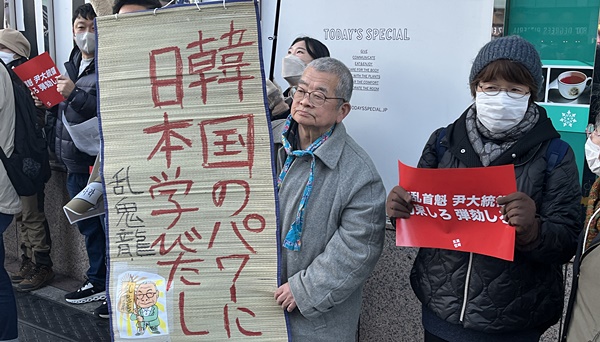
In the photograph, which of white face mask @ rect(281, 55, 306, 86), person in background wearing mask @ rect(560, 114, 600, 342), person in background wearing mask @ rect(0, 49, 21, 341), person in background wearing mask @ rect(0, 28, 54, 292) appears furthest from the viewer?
person in background wearing mask @ rect(0, 28, 54, 292)

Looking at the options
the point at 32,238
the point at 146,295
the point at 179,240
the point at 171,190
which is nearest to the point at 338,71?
the point at 171,190

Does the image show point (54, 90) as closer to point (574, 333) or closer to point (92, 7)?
point (92, 7)

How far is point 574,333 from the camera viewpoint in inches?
73.2

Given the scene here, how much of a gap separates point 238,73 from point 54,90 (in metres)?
2.11

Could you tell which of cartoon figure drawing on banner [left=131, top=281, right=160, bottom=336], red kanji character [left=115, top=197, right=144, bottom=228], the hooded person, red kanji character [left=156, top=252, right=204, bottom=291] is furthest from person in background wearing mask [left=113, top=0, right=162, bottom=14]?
the hooded person

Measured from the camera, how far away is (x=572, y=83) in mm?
3080

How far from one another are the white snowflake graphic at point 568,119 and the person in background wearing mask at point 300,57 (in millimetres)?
1355

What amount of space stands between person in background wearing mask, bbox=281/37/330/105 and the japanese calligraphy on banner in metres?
1.06

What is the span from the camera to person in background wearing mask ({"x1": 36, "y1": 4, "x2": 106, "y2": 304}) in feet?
12.7

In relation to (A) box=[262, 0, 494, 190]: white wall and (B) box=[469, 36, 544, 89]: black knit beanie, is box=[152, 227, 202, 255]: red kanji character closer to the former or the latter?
(B) box=[469, 36, 544, 89]: black knit beanie

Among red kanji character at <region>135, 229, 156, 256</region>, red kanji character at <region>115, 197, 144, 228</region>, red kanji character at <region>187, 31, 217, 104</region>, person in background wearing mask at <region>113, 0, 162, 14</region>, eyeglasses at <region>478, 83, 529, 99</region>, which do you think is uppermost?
person in background wearing mask at <region>113, 0, 162, 14</region>

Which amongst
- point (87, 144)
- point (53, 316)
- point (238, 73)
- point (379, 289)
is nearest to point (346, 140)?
point (238, 73)

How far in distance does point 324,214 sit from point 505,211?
70cm

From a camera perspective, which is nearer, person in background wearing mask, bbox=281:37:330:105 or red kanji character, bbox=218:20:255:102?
red kanji character, bbox=218:20:255:102
